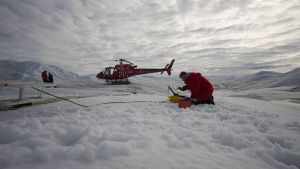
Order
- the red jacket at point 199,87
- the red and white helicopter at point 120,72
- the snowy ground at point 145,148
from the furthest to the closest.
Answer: the red and white helicopter at point 120,72, the red jacket at point 199,87, the snowy ground at point 145,148

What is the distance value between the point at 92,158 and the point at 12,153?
3.57 ft

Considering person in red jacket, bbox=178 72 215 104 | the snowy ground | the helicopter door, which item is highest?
the helicopter door

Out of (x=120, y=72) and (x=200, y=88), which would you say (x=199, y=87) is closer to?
(x=200, y=88)

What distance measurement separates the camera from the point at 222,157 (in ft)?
8.20

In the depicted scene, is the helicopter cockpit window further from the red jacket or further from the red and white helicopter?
the red jacket

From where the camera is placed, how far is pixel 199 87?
24.9 feet

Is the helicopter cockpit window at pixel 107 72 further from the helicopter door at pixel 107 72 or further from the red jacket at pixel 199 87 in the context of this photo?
the red jacket at pixel 199 87

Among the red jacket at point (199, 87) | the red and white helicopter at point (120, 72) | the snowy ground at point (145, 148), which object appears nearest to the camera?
the snowy ground at point (145, 148)

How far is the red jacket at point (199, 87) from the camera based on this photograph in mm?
7516

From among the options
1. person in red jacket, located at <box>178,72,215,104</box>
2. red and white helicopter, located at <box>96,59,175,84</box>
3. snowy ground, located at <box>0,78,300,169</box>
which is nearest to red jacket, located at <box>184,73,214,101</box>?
person in red jacket, located at <box>178,72,215,104</box>

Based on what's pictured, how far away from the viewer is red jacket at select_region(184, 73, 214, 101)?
24.7 feet

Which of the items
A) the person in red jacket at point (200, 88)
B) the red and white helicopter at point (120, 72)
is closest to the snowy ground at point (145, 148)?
the person in red jacket at point (200, 88)

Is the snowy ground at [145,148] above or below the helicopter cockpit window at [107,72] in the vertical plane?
below

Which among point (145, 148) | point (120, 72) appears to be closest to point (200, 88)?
point (145, 148)
